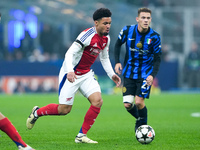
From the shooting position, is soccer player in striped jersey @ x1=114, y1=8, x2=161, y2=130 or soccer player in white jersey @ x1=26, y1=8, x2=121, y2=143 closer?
soccer player in white jersey @ x1=26, y1=8, x2=121, y2=143

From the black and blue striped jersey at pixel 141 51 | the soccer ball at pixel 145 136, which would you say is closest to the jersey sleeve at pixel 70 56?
the black and blue striped jersey at pixel 141 51

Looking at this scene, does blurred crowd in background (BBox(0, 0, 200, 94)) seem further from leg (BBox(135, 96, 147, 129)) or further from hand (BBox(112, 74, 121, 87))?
hand (BBox(112, 74, 121, 87))

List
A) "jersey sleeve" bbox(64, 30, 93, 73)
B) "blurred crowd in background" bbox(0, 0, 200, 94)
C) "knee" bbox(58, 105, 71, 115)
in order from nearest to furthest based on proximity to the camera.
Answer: "jersey sleeve" bbox(64, 30, 93, 73) → "knee" bbox(58, 105, 71, 115) → "blurred crowd in background" bbox(0, 0, 200, 94)

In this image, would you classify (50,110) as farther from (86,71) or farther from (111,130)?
(111,130)

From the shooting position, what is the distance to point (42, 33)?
93.1 feet

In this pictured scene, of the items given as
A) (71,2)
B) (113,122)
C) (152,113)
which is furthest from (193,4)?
(113,122)

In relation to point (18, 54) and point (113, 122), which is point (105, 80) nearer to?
point (18, 54)

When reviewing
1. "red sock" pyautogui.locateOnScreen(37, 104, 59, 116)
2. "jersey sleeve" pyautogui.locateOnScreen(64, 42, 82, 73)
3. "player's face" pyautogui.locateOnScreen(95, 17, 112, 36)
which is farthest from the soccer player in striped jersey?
"red sock" pyautogui.locateOnScreen(37, 104, 59, 116)

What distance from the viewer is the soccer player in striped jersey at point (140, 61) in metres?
8.82

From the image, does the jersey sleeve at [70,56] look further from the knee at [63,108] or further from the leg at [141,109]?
the leg at [141,109]

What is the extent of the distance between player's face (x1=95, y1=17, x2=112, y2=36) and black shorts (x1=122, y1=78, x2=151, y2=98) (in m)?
1.25

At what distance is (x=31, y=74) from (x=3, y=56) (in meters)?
2.68

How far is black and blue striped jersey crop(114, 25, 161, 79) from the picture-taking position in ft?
29.1

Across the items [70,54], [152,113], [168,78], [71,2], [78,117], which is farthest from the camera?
[71,2]
